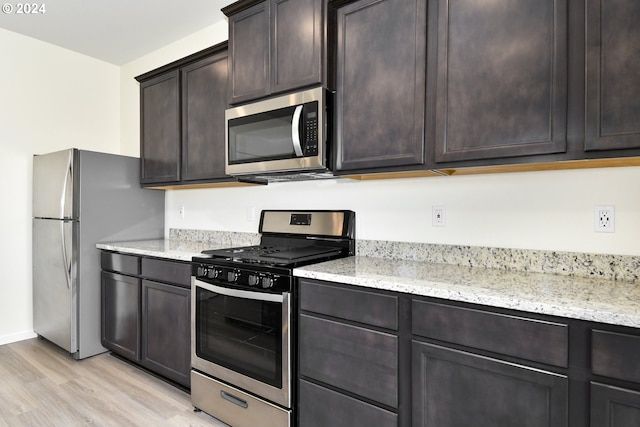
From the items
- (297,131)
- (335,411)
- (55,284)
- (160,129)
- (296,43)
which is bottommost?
(335,411)

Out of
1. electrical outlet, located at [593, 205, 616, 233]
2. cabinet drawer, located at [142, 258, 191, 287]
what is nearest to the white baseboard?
cabinet drawer, located at [142, 258, 191, 287]

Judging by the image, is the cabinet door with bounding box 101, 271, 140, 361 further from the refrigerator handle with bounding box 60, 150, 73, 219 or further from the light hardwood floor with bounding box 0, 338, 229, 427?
the refrigerator handle with bounding box 60, 150, 73, 219

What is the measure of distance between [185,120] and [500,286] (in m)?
2.50

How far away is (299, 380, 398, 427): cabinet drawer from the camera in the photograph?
4.87 ft

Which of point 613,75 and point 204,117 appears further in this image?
point 204,117

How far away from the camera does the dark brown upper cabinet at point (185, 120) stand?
261 centimetres

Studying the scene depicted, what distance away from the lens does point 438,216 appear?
1950 mm

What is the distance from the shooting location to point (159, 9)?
2.78 meters

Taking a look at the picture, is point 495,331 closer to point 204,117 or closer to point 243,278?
point 243,278

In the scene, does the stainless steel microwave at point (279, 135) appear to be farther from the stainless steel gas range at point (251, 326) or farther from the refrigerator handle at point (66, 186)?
the refrigerator handle at point (66, 186)

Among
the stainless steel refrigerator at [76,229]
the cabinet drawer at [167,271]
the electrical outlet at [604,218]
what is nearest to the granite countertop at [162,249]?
the cabinet drawer at [167,271]

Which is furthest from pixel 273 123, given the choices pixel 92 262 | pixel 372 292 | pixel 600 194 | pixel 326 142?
pixel 92 262

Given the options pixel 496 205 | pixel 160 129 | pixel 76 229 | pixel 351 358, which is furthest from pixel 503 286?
pixel 76 229

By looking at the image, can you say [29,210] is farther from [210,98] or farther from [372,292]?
[372,292]
